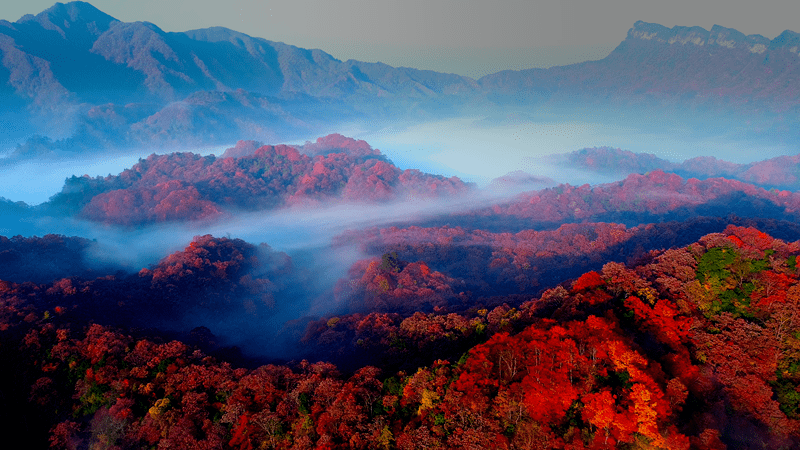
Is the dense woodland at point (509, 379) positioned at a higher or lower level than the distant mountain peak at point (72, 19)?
lower

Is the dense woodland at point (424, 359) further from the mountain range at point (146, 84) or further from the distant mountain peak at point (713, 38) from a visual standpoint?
the distant mountain peak at point (713, 38)

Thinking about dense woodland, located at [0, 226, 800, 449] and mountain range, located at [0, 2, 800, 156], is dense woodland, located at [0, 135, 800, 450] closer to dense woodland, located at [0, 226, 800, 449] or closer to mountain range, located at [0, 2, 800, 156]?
dense woodland, located at [0, 226, 800, 449]

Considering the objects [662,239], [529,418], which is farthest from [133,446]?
[662,239]

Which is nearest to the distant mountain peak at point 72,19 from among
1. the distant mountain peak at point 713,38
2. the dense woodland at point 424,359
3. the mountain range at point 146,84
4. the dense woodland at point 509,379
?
the mountain range at point 146,84

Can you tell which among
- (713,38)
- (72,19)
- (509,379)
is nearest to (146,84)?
(72,19)

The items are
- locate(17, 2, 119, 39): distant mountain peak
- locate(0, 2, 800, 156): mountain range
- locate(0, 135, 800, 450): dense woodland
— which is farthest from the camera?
locate(17, 2, 119, 39): distant mountain peak

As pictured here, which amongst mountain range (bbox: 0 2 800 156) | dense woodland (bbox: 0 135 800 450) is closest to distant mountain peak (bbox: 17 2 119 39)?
mountain range (bbox: 0 2 800 156)

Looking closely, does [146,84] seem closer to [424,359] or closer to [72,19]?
[72,19]

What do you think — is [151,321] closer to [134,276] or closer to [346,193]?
[134,276]

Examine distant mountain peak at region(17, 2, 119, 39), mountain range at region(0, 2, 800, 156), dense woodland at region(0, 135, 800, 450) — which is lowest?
dense woodland at region(0, 135, 800, 450)

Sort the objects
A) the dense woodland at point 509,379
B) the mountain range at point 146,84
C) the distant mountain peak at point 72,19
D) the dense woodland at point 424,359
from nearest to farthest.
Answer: the dense woodland at point 509,379
the dense woodland at point 424,359
the mountain range at point 146,84
the distant mountain peak at point 72,19

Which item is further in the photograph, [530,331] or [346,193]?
[346,193]
